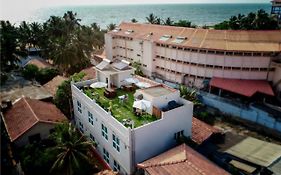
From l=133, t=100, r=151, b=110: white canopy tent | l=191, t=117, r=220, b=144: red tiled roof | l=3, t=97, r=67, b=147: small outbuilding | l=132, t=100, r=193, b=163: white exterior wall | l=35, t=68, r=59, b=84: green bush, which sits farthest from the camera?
l=35, t=68, r=59, b=84: green bush

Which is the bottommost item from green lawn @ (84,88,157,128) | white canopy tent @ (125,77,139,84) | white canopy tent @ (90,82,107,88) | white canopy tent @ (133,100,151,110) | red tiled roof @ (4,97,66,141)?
red tiled roof @ (4,97,66,141)

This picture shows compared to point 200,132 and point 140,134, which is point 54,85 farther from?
point 200,132

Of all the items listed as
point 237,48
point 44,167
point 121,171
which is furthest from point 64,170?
point 237,48

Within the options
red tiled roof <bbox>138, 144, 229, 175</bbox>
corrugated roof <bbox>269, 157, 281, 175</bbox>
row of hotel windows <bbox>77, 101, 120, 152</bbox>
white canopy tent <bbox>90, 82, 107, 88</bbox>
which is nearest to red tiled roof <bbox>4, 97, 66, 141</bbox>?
row of hotel windows <bbox>77, 101, 120, 152</bbox>

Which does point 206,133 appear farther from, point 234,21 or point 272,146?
point 234,21

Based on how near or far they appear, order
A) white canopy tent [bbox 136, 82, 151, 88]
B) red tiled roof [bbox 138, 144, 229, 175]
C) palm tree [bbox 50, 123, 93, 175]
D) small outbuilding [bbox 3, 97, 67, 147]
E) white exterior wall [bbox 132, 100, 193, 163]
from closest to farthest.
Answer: red tiled roof [bbox 138, 144, 229, 175] < white exterior wall [bbox 132, 100, 193, 163] < palm tree [bbox 50, 123, 93, 175] < small outbuilding [bbox 3, 97, 67, 147] < white canopy tent [bbox 136, 82, 151, 88]

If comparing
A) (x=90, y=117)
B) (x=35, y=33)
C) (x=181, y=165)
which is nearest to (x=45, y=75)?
(x=90, y=117)

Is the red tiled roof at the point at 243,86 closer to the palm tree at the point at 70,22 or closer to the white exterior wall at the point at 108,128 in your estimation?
the white exterior wall at the point at 108,128

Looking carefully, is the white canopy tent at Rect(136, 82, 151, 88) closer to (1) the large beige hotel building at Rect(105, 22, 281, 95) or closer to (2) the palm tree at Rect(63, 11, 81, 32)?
(1) the large beige hotel building at Rect(105, 22, 281, 95)
